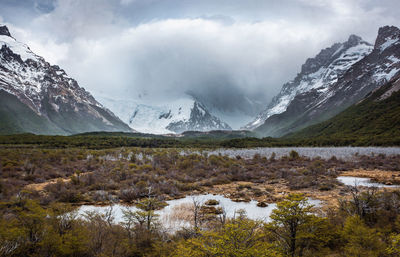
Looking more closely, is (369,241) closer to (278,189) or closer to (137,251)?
(137,251)

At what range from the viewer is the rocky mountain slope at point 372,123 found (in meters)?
65.0

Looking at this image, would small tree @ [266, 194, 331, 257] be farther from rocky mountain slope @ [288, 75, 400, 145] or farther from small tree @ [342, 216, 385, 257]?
rocky mountain slope @ [288, 75, 400, 145]

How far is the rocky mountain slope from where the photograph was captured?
6504 cm

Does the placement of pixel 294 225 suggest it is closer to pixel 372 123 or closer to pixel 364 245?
pixel 364 245

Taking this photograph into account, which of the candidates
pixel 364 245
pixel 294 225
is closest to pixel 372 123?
pixel 364 245

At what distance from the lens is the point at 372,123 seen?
85.5 metres

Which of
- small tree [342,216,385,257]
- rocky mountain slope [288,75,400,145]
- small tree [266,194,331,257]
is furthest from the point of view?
rocky mountain slope [288,75,400,145]

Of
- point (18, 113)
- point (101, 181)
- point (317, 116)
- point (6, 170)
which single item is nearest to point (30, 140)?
point (6, 170)

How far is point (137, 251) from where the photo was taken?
22.5ft

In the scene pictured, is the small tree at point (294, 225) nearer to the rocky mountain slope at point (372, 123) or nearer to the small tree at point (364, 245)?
the small tree at point (364, 245)

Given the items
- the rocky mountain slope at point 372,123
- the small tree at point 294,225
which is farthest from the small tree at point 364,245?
the rocky mountain slope at point 372,123

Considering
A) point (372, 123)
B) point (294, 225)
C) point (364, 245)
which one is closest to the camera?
point (364, 245)

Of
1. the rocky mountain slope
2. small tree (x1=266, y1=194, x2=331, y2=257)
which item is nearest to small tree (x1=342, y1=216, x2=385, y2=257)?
small tree (x1=266, y1=194, x2=331, y2=257)

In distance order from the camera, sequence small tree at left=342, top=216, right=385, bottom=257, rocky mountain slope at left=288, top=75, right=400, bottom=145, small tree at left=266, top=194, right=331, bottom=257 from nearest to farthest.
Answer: small tree at left=342, top=216, right=385, bottom=257, small tree at left=266, top=194, right=331, bottom=257, rocky mountain slope at left=288, top=75, right=400, bottom=145
